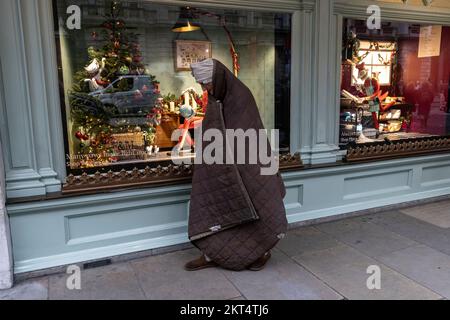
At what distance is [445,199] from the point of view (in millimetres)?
5352

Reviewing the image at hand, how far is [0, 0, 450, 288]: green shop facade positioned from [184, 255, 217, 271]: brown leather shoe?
42 centimetres

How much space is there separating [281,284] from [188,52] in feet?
7.88

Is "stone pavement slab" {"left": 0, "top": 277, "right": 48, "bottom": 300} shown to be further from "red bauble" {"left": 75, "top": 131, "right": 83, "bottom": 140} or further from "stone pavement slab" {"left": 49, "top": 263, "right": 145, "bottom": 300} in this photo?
"red bauble" {"left": 75, "top": 131, "right": 83, "bottom": 140}

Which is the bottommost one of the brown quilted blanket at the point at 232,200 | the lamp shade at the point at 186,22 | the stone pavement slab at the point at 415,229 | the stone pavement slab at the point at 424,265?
the stone pavement slab at the point at 424,265

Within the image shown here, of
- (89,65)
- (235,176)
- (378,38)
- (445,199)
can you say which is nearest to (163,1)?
(89,65)

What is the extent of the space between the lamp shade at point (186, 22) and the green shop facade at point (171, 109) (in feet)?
0.05

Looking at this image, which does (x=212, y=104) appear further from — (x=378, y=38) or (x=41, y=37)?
(x=378, y=38)

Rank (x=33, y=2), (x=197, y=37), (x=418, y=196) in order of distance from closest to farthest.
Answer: (x=33, y=2)
(x=197, y=37)
(x=418, y=196)

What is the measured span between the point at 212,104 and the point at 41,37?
1.44 metres

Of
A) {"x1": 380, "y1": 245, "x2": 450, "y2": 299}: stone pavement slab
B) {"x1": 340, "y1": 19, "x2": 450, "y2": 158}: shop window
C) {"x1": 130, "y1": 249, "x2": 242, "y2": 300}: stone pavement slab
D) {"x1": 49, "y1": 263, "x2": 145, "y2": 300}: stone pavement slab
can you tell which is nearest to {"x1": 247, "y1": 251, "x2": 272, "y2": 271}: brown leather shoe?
{"x1": 130, "y1": 249, "x2": 242, "y2": 300}: stone pavement slab

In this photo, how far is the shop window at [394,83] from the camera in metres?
4.65

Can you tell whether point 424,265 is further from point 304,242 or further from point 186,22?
point 186,22

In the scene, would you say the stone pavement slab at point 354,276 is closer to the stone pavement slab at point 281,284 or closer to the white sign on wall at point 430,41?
the stone pavement slab at point 281,284

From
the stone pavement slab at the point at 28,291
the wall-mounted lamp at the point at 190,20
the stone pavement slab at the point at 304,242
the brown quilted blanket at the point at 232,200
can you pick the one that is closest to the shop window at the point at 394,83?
the stone pavement slab at the point at 304,242
